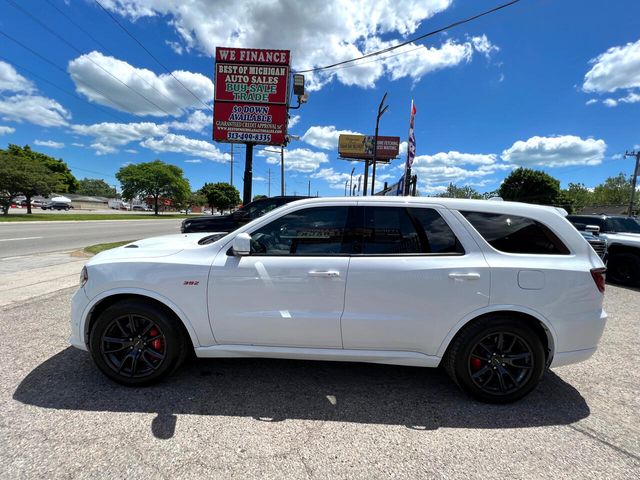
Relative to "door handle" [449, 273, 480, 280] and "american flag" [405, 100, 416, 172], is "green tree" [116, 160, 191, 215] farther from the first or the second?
"door handle" [449, 273, 480, 280]

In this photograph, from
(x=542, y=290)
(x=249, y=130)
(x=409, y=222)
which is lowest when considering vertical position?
(x=542, y=290)

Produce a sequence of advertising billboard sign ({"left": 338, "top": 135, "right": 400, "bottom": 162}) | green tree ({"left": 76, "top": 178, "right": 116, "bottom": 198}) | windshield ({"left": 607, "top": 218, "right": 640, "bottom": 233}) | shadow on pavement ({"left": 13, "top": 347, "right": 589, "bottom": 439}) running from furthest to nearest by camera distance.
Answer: green tree ({"left": 76, "top": 178, "right": 116, "bottom": 198}) → advertising billboard sign ({"left": 338, "top": 135, "right": 400, "bottom": 162}) → windshield ({"left": 607, "top": 218, "right": 640, "bottom": 233}) → shadow on pavement ({"left": 13, "top": 347, "right": 589, "bottom": 439})

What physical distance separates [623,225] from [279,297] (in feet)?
38.5

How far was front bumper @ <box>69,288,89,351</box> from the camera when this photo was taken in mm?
2826

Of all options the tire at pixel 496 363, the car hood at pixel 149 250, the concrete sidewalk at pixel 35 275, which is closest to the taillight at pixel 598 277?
the tire at pixel 496 363

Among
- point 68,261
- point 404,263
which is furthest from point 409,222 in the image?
point 68,261

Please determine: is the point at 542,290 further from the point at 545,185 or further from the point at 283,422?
the point at 545,185

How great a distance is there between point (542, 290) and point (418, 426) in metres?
1.46

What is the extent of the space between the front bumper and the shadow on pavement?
14.9 inches

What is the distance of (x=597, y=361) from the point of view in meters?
3.73

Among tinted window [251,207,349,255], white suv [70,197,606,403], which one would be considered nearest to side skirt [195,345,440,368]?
white suv [70,197,606,403]

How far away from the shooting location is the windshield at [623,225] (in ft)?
31.1

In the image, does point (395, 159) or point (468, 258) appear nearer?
point (468, 258)

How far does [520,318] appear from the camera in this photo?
9.05 feet
